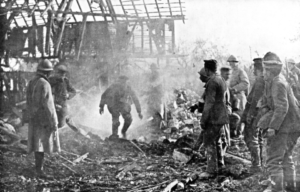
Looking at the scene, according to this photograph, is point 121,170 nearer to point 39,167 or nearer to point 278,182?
point 39,167

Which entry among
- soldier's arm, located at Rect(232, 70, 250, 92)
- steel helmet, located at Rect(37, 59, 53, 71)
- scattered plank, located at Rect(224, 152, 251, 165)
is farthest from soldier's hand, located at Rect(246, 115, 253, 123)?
steel helmet, located at Rect(37, 59, 53, 71)

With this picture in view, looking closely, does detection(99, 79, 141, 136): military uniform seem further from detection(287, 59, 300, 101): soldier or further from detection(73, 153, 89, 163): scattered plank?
detection(287, 59, 300, 101): soldier

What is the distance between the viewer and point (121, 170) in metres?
6.79

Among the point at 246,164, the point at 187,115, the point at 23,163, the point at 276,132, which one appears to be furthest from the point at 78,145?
the point at 187,115

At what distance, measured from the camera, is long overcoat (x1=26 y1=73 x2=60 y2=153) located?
6.16m

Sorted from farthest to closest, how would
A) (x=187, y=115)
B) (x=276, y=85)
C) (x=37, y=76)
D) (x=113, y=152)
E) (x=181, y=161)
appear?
(x=187, y=115) < (x=113, y=152) < (x=181, y=161) < (x=37, y=76) < (x=276, y=85)

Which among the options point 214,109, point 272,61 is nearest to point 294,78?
point 214,109

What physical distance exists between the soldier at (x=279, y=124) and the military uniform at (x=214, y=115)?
3.77 feet

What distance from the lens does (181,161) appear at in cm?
744

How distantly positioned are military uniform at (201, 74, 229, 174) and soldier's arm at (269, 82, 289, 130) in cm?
139

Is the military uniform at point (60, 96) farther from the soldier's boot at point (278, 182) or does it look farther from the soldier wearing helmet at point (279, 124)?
the soldier's boot at point (278, 182)

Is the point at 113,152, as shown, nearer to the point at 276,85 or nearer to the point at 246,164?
the point at 246,164

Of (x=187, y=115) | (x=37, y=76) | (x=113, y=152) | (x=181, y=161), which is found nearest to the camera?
(x=37, y=76)

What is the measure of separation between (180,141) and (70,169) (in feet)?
10.3
